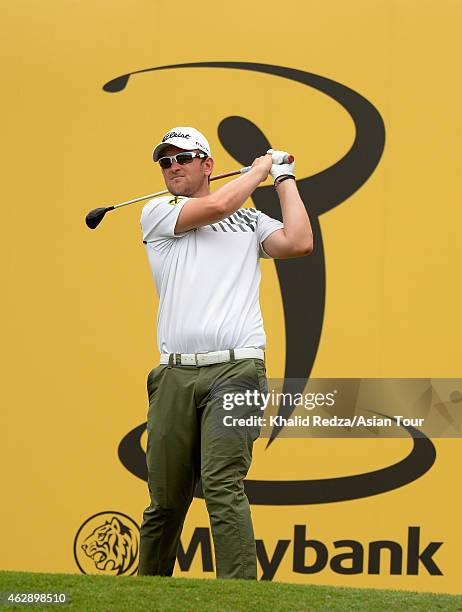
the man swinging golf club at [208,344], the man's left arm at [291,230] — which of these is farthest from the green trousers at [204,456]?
the man's left arm at [291,230]

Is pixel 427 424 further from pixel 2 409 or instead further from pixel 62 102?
pixel 62 102

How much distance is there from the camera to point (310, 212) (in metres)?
3.49

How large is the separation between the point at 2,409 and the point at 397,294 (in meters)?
1.52

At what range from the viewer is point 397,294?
3430 millimetres

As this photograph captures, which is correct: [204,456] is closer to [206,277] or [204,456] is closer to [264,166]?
[206,277]

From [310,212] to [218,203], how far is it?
3.58 ft

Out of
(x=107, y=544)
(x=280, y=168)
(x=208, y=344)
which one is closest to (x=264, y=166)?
(x=280, y=168)

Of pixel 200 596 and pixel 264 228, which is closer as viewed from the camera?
pixel 200 596

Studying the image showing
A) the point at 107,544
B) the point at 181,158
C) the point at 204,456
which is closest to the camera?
the point at 204,456

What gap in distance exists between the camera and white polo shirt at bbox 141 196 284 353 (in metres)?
2.48

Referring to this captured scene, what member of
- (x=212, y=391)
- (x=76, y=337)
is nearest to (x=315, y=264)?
(x=76, y=337)

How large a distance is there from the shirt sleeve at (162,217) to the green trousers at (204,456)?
371mm

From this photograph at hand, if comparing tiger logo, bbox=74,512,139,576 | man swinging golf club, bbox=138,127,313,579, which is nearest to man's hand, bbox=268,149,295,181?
man swinging golf club, bbox=138,127,313,579

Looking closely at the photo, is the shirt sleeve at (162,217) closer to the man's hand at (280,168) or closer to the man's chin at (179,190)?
the man's chin at (179,190)
